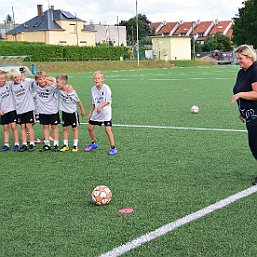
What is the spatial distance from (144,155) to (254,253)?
172 inches

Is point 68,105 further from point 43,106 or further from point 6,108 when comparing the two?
point 6,108

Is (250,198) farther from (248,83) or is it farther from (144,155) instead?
(144,155)

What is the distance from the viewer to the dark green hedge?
5388cm

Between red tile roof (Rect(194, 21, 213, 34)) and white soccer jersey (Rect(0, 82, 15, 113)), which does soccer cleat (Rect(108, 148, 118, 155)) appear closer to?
white soccer jersey (Rect(0, 82, 15, 113))

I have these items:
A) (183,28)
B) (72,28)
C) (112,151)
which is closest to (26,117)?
(112,151)

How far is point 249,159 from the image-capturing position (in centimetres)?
799

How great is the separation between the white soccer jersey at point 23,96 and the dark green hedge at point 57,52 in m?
44.8

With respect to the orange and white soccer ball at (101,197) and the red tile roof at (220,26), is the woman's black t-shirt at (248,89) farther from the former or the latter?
the red tile roof at (220,26)

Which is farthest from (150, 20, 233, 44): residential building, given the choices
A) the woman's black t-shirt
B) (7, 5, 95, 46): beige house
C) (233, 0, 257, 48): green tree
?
the woman's black t-shirt

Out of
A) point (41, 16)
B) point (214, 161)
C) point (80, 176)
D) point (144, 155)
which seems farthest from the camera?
point (41, 16)

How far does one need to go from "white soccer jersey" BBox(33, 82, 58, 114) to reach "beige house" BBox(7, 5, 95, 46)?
78.0m

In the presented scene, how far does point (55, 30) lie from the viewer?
281ft

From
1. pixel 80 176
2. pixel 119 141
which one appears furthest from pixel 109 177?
pixel 119 141

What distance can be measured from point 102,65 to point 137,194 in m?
47.7
